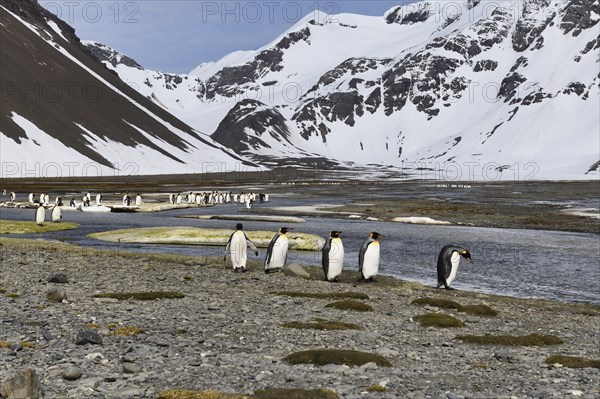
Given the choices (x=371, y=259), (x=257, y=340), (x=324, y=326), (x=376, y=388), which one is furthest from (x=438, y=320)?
(x=371, y=259)

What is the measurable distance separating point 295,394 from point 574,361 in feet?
23.6

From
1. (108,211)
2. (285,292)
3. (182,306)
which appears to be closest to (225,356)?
(182,306)

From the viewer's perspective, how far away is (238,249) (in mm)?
30000

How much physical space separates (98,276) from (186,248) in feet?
52.1

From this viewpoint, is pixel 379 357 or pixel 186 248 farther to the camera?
pixel 186 248

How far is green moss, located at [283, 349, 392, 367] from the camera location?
43.8 feet

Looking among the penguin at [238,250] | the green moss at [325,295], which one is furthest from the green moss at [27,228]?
the green moss at [325,295]

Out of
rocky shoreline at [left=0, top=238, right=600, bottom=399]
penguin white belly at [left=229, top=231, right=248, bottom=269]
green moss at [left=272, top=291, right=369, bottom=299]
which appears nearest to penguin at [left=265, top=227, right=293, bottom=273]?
penguin white belly at [left=229, top=231, right=248, bottom=269]

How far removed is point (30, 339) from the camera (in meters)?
13.9

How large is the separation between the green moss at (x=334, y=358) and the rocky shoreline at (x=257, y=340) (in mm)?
206

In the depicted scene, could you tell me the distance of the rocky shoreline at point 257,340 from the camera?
11695 millimetres

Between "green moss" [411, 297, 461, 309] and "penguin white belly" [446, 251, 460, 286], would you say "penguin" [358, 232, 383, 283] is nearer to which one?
"penguin white belly" [446, 251, 460, 286]

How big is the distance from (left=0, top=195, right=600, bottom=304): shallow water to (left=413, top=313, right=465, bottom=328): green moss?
30.7 ft

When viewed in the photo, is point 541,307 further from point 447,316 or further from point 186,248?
point 186,248
